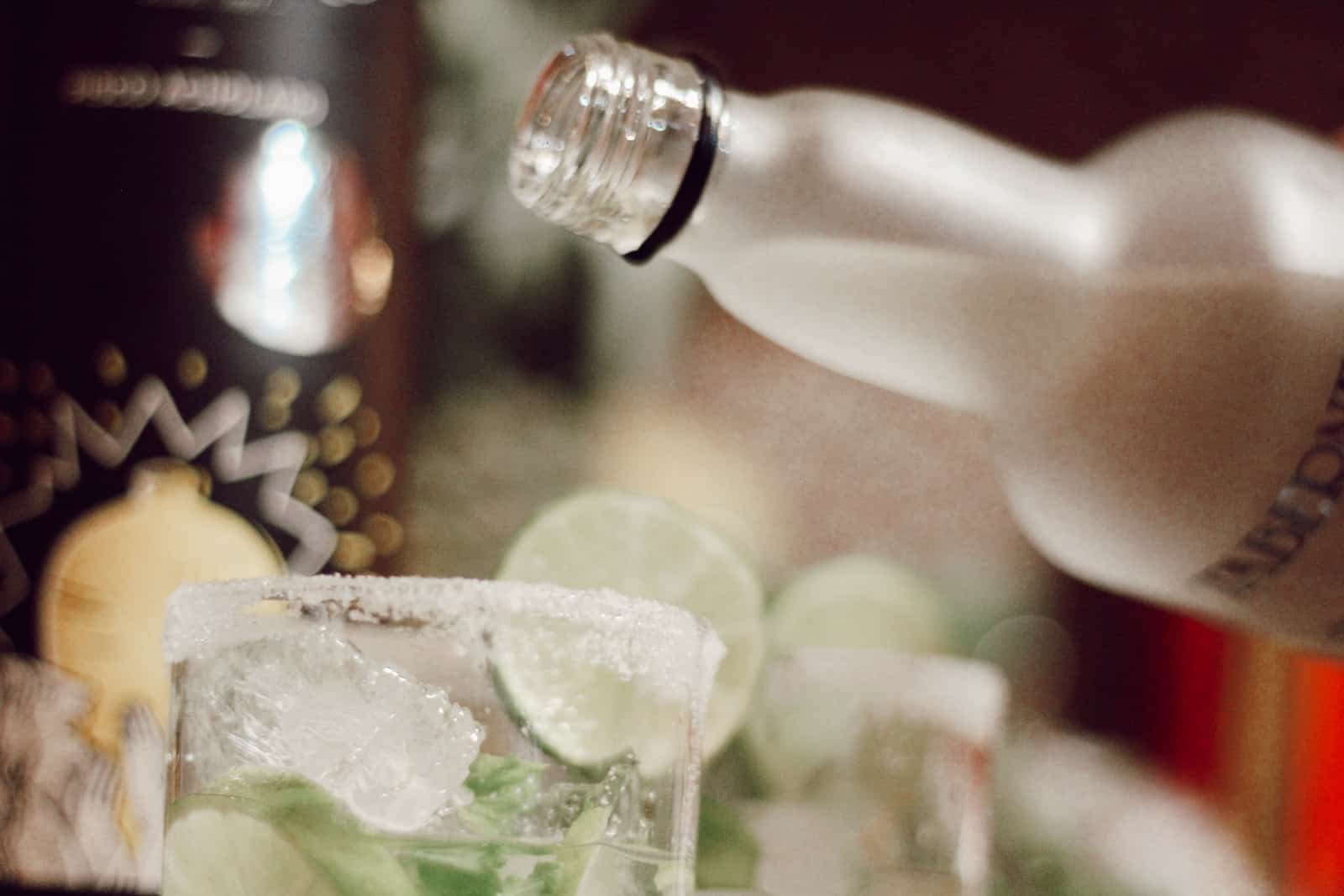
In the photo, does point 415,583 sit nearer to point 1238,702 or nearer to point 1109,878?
point 1109,878

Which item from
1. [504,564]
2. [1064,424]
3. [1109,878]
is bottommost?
[1109,878]

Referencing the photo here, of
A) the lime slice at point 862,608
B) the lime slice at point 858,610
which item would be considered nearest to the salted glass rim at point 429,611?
the lime slice at point 858,610

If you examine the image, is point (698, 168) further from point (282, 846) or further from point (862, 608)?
point (862, 608)

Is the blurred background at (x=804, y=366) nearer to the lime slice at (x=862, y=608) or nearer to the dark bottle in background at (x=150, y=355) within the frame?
the lime slice at (x=862, y=608)

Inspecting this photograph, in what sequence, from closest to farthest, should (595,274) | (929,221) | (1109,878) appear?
(929,221), (1109,878), (595,274)

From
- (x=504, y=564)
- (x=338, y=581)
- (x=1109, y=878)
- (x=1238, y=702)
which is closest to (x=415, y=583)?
(x=338, y=581)

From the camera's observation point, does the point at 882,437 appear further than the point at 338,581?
Yes

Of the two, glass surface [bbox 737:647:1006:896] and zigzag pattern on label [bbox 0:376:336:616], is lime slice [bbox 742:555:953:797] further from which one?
zigzag pattern on label [bbox 0:376:336:616]
